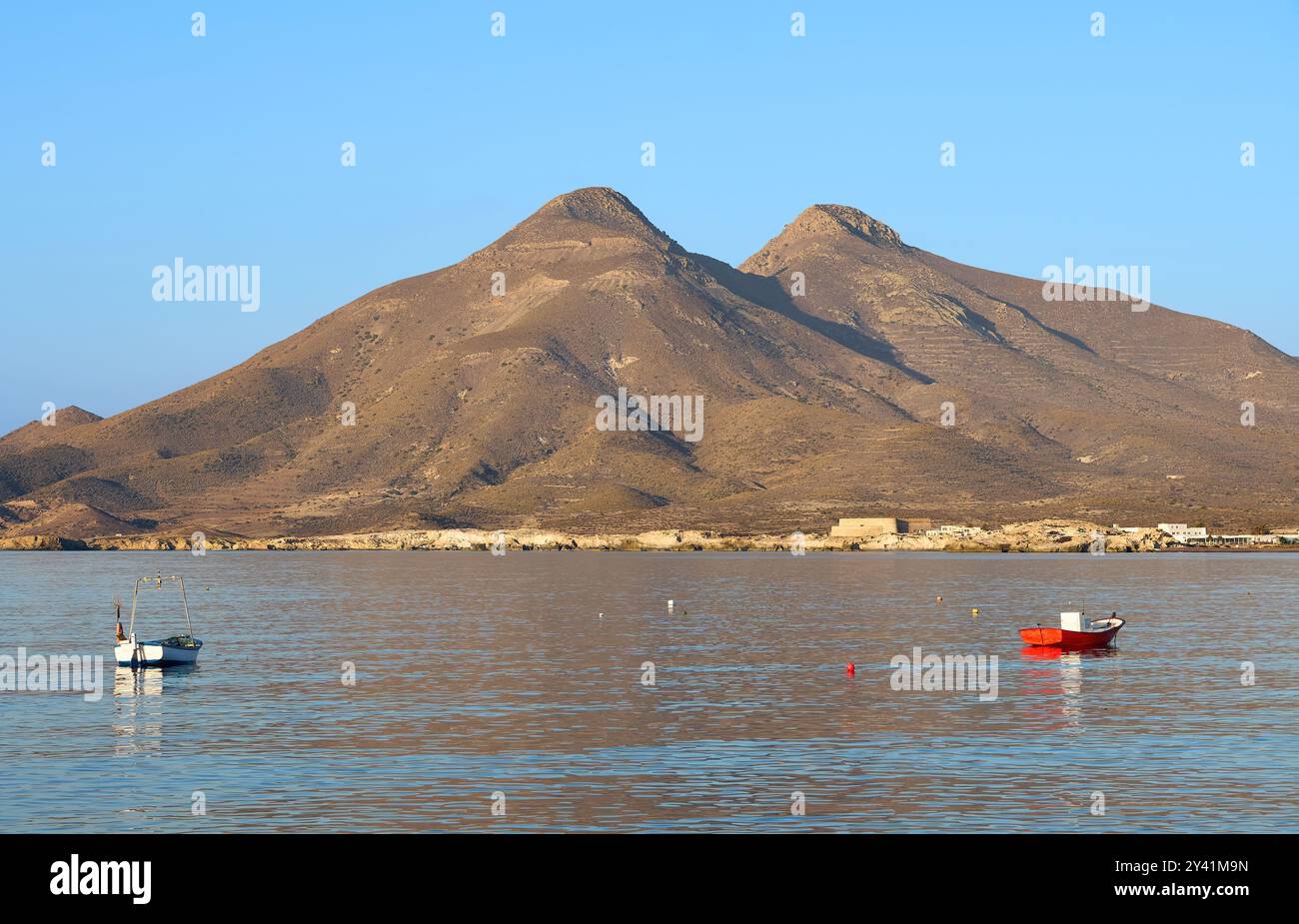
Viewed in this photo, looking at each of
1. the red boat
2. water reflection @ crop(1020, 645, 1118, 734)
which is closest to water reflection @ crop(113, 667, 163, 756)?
water reflection @ crop(1020, 645, 1118, 734)

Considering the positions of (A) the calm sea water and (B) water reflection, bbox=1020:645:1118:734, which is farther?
(B) water reflection, bbox=1020:645:1118:734

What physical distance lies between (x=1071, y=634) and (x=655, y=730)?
42662 mm

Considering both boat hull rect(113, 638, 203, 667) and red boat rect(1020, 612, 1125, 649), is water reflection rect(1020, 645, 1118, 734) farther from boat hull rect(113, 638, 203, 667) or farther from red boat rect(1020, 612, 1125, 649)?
boat hull rect(113, 638, 203, 667)

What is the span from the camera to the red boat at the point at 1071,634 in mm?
89188

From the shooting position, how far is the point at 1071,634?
89188 mm

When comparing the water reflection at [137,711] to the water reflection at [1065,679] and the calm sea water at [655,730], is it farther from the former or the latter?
the water reflection at [1065,679]

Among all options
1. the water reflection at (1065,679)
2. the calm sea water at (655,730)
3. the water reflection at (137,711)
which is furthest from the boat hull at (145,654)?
the water reflection at (1065,679)

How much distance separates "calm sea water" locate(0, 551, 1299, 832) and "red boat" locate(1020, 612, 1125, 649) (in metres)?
1.56

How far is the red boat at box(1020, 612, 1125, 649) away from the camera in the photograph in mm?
89188

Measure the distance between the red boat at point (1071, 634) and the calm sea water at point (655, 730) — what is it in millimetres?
1556

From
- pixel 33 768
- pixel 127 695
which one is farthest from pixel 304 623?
pixel 33 768

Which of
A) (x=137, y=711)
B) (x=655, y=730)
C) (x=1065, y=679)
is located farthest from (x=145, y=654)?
(x=1065, y=679)
